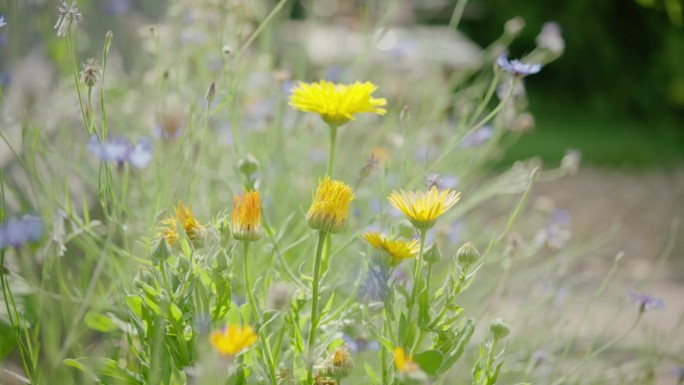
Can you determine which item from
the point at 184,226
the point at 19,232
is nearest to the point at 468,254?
the point at 184,226

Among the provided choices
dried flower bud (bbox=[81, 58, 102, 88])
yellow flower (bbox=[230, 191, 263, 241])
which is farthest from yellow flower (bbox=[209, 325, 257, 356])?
dried flower bud (bbox=[81, 58, 102, 88])

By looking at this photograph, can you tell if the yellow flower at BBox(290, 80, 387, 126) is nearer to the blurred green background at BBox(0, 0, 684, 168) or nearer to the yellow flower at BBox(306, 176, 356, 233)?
the yellow flower at BBox(306, 176, 356, 233)

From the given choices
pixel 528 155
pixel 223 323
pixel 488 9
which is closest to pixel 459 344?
pixel 223 323

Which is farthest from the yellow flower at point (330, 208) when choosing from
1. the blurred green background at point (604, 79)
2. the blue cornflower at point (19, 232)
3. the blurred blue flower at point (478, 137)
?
the blurred green background at point (604, 79)

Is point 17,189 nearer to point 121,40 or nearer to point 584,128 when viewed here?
point 121,40

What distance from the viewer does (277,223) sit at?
1.60 meters

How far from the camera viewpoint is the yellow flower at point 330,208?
3.03 ft

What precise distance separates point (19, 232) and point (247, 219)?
0.41 m

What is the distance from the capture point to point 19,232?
3.74ft

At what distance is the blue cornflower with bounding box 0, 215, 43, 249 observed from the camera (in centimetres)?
107

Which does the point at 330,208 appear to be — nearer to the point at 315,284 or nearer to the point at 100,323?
the point at 315,284

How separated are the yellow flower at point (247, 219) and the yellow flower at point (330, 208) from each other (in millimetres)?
61

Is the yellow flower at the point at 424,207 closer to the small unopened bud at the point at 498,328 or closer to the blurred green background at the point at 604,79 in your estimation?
the small unopened bud at the point at 498,328

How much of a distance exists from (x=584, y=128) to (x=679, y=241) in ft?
5.40
